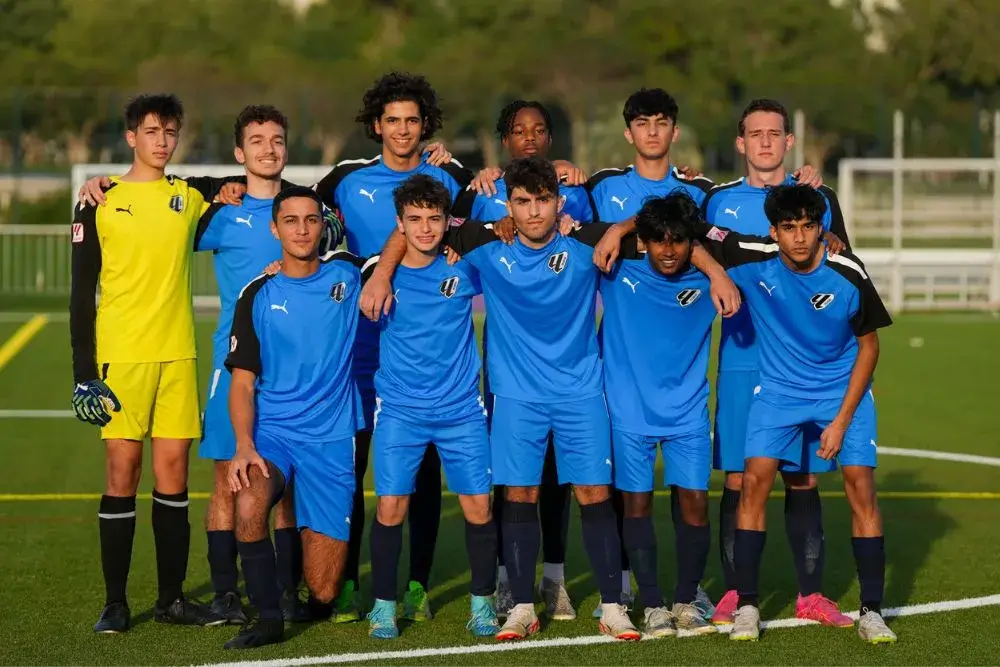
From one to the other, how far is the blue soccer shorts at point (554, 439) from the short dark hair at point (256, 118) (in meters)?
1.61

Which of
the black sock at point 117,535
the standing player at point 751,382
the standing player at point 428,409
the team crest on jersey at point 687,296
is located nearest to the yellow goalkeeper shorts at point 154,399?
the black sock at point 117,535

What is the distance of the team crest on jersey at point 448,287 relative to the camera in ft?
24.0

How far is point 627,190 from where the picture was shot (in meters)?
7.73

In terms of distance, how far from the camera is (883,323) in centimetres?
716

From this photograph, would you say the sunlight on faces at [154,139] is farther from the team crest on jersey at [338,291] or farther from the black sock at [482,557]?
the black sock at [482,557]

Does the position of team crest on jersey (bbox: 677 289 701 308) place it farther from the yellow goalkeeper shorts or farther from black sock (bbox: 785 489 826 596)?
the yellow goalkeeper shorts

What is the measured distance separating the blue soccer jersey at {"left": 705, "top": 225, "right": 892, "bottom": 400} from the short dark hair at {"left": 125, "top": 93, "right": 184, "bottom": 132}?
2387mm

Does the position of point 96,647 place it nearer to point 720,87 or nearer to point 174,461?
point 174,461

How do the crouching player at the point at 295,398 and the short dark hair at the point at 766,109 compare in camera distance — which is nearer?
the crouching player at the point at 295,398

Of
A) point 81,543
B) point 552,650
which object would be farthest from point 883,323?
point 81,543

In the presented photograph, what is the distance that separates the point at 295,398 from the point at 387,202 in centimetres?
111

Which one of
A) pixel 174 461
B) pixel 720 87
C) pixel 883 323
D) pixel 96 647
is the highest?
pixel 720 87

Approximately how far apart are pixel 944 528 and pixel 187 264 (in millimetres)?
4565

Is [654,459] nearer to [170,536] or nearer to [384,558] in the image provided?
[384,558]
